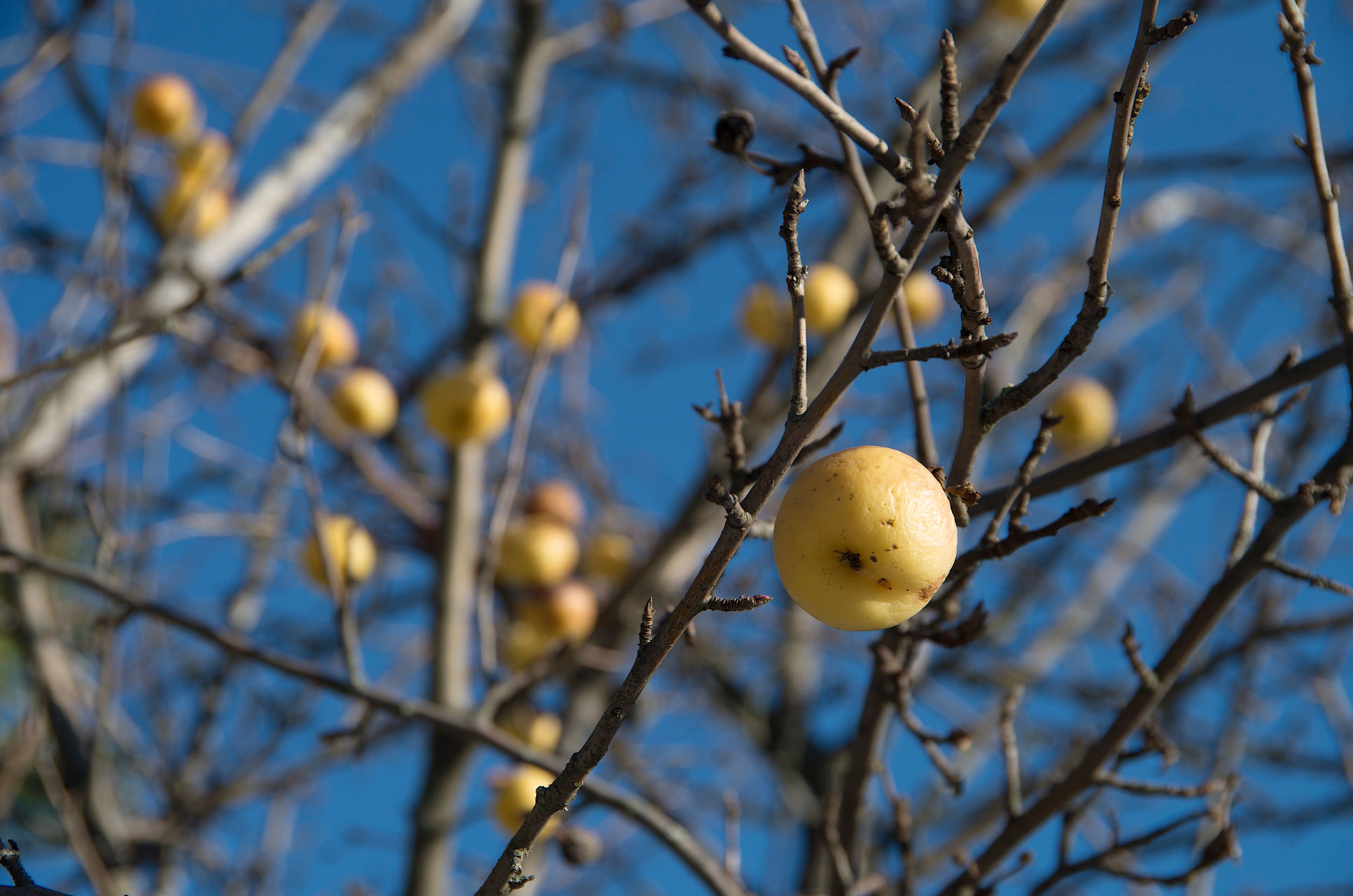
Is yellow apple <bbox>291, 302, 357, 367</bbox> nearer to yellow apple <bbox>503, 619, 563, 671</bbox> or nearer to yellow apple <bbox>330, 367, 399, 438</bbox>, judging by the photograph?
yellow apple <bbox>330, 367, 399, 438</bbox>

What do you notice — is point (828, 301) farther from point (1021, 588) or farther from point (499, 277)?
point (1021, 588)

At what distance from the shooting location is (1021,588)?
14.5 feet

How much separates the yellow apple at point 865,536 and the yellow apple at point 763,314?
223cm

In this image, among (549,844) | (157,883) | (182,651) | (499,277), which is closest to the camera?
(157,883)

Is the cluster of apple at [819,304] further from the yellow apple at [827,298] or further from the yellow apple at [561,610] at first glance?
the yellow apple at [561,610]

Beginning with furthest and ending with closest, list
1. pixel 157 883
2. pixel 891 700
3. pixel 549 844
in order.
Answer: pixel 549 844
pixel 157 883
pixel 891 700

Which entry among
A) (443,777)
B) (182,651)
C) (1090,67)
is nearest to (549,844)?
(443,777)

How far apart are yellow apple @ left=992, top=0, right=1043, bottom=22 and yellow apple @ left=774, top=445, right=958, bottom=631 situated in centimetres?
289

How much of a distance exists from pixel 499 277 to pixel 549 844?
2.06 meters

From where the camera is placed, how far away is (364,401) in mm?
3422

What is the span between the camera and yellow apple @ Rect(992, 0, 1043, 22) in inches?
133

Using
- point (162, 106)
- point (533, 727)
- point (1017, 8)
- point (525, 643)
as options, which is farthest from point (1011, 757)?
point (162, 106)

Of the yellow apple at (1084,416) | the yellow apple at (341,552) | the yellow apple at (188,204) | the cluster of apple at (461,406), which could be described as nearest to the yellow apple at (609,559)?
the cluster of apple at (461,406)

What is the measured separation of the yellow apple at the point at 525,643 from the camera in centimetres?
358
